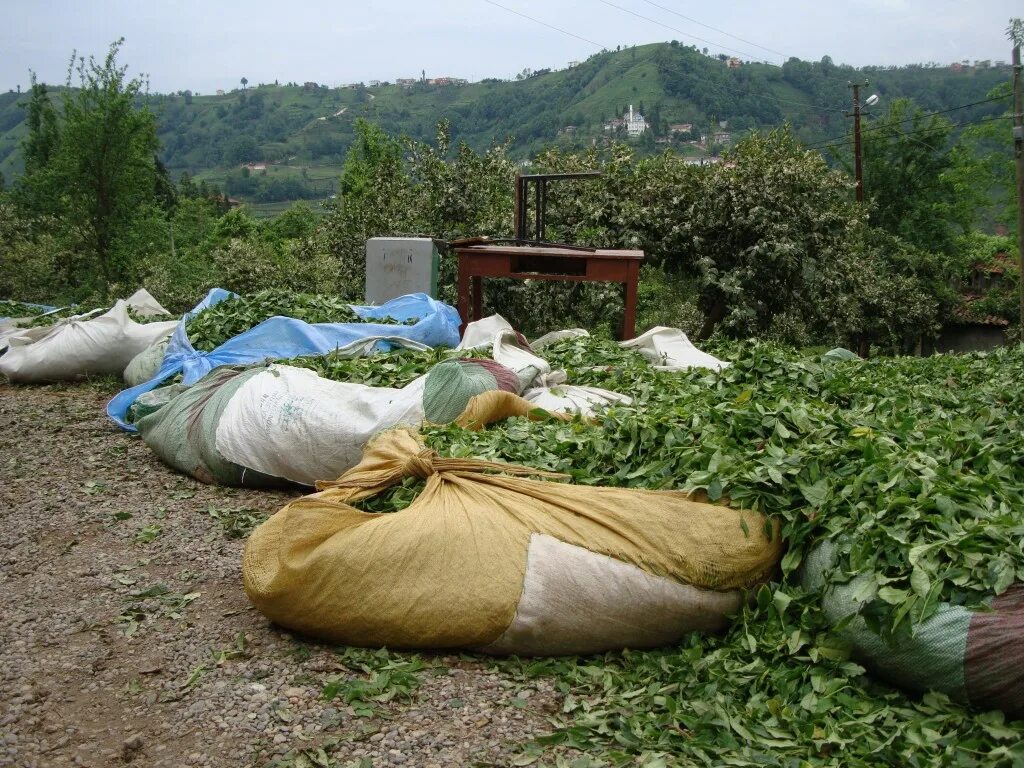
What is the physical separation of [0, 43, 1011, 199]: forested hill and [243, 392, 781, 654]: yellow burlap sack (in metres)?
37.2

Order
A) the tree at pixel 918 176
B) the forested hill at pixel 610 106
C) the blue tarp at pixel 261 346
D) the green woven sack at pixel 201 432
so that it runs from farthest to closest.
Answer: the forested hill at pixel 610 106
the tree at pixel 918 176
the blue tarp at pixel 261 346
the green woven sack at pixel 201 432

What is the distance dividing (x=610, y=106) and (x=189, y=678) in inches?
2299

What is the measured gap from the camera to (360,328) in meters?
7.23

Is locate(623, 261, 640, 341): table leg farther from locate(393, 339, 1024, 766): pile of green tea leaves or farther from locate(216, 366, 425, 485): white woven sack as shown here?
locate(393, 339, 1024, 766): pile of green tea leaves

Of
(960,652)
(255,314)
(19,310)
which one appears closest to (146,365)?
(255,314)

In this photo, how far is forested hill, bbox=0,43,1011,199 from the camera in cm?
5353

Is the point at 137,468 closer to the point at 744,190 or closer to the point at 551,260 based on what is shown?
the point at 551,260

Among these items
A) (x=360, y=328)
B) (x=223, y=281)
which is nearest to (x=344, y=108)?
Answer: (x=223, y=281)

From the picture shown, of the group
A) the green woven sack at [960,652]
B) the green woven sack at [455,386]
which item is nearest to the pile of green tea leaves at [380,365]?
the green woven sack at [455,386]

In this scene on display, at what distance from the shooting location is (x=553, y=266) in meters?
8.95

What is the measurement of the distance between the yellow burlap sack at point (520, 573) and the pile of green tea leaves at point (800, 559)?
0.31 ft

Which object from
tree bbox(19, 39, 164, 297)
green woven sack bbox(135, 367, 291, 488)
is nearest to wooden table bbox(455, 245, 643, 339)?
green woven sack bbox(135, 367, 291, 488)

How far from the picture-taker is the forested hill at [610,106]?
53.5 m

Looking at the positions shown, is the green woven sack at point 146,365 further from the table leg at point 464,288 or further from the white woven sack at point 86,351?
the table leg at point 464,288
